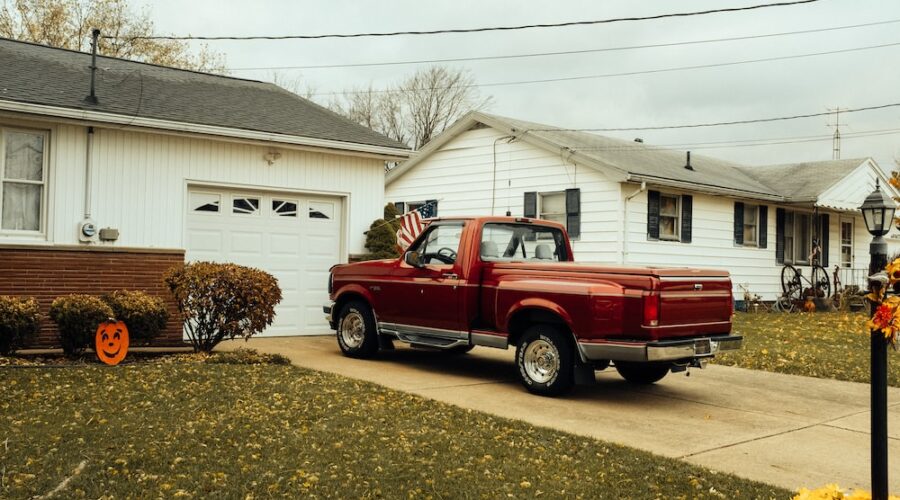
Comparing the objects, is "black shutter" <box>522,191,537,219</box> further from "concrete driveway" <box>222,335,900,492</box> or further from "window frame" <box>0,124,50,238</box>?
"window frame" <box>0,124,50,238</box>

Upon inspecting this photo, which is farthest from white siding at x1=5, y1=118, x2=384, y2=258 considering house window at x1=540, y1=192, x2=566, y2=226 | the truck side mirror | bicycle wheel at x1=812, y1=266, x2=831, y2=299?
bicycle wheel at x1=812, y1=266, x2=831, y2=299

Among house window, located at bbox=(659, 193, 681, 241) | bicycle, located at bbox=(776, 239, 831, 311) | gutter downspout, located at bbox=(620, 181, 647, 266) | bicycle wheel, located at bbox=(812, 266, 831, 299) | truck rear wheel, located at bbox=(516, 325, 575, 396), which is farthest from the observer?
bicycle wheel, located at bbox=(812, 266, 831, 299)

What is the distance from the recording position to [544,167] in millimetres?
19297

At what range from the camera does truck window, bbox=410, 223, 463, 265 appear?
10.1 meters

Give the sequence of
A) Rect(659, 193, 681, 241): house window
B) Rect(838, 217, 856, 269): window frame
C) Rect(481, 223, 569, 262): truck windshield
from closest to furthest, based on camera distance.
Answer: Rect(481, 223, 569, 262): truck windshield, Rect(659, 193, 681, 241): house window, Rect(838, 217, 856, 269): window frame

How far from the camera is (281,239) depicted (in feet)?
44.3

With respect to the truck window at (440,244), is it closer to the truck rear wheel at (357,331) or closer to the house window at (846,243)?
the truck rear wheel at (357,331)

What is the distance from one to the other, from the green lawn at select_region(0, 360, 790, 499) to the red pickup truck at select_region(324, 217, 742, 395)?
4.95 ft

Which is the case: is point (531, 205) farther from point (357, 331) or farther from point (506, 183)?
point (357, 331)

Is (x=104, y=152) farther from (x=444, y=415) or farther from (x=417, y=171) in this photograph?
(x=417, y=171)

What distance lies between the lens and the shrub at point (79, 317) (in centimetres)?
964

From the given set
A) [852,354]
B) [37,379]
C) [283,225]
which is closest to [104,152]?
[283,225]

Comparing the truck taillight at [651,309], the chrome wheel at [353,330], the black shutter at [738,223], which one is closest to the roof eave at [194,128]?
the chrome wheel at [353,330]

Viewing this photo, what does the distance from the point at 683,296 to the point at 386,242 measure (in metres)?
6.83
